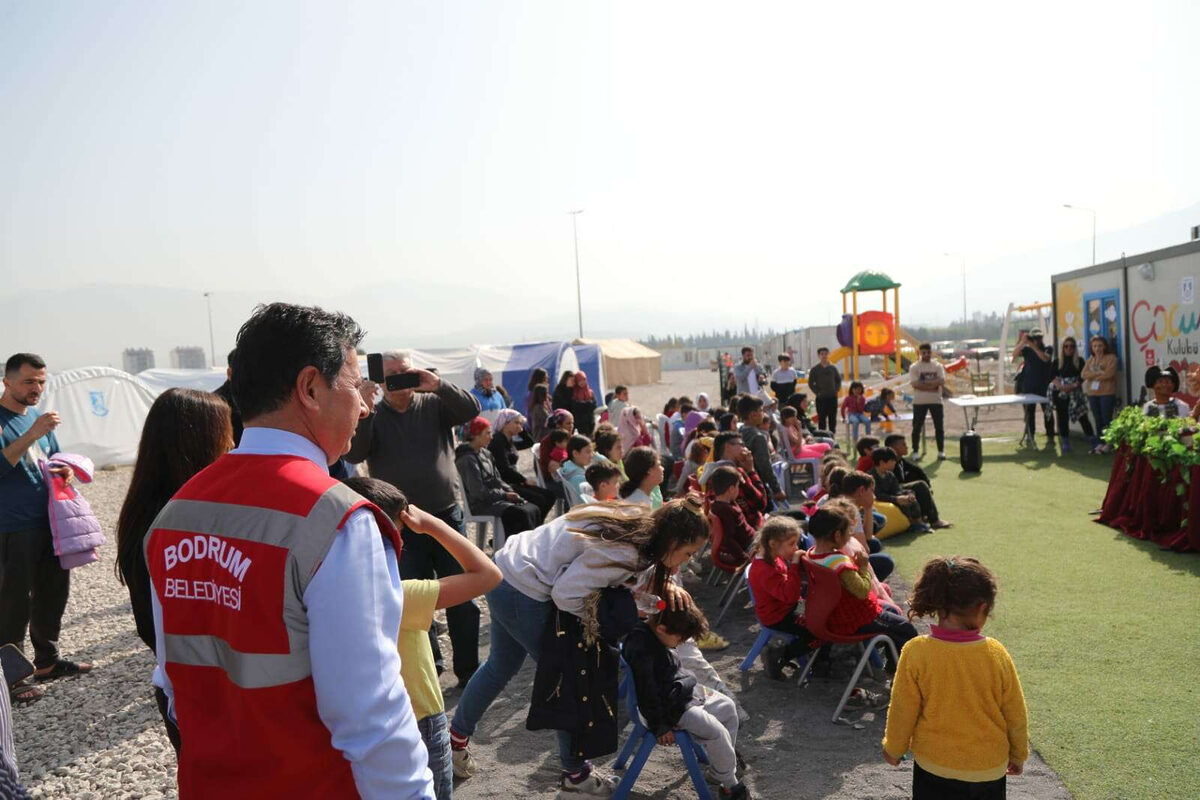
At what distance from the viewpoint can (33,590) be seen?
5.50m

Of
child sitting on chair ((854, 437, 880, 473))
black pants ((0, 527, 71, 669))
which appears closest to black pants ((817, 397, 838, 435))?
child sitting on chair ((854, 437, 880, 473))

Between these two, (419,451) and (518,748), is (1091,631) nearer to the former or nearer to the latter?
(518,748)

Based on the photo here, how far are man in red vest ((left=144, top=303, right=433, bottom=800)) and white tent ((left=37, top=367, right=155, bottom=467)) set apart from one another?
20.9 meters

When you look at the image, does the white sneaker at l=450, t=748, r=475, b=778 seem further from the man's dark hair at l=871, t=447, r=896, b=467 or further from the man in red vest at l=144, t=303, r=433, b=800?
the man's dark hair at l=871, t=447, r=896, b=467

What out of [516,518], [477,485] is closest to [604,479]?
[516,518]

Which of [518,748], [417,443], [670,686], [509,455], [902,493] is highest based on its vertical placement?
[417,443]

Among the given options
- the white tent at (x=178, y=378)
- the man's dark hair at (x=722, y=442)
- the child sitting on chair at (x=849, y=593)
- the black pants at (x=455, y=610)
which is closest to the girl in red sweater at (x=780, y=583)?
the child sitting on chair at (x=849, y=593)

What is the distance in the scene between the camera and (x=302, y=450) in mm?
1524

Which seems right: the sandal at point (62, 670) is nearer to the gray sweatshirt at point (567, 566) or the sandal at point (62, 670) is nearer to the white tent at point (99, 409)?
the gray sweatshirt at point (567, 566)

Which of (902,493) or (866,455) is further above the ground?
(866,455)

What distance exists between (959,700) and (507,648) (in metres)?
2.02

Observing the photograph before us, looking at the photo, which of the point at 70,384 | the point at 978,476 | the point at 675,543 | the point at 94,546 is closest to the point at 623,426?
the point at 978,476

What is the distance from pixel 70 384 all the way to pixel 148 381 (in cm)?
235

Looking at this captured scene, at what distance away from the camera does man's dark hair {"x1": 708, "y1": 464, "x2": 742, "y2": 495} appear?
6.26m
